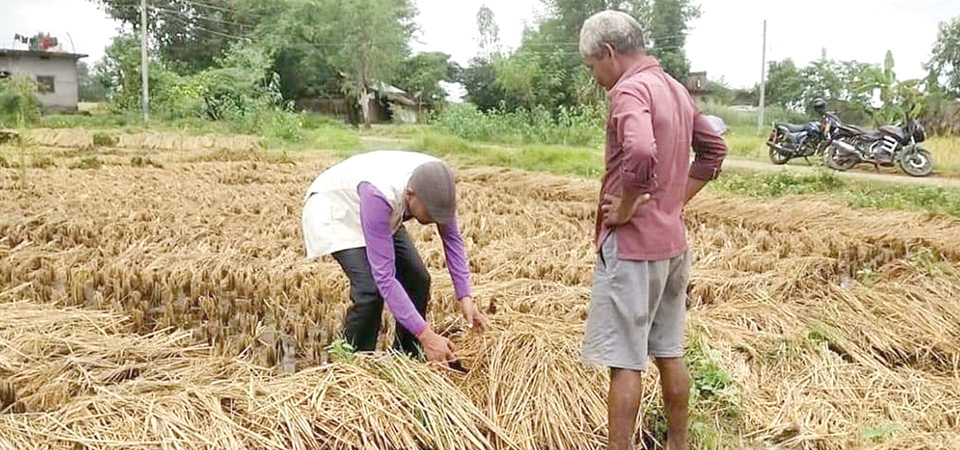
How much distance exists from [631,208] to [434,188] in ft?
2.16

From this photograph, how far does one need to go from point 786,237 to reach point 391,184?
14.3ft

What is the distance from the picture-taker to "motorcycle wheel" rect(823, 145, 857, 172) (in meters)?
11.9

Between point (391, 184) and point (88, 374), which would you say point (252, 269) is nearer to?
point (88, 374)

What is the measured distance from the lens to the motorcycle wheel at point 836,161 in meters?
11.9

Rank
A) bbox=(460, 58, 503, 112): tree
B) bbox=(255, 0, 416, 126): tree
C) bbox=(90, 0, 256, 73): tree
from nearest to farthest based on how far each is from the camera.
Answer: bbox=(255, 0, 416, 126): tree
bbox=(460, 58, 503, 112): tree
bbox=(90, 0, 256, 73): tree

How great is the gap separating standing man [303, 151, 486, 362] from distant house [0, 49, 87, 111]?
3079cm

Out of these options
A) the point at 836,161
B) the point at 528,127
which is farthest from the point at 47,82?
the point at 836,161

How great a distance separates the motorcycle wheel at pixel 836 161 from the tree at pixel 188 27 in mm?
25434

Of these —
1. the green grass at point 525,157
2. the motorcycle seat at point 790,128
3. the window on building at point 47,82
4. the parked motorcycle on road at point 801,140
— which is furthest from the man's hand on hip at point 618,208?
the window on building at point 47,82

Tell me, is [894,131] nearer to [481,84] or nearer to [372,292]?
[372,292]

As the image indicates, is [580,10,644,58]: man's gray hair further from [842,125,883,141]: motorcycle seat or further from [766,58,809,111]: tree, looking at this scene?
[766,58,809,111]: tree

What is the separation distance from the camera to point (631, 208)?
2203 mm

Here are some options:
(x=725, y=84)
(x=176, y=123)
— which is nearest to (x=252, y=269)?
(x=176, y=123)

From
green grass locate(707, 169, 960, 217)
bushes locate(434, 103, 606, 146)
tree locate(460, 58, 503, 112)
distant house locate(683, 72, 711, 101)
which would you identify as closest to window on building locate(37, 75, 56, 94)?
tree locate(460, 58, 503, 112)
